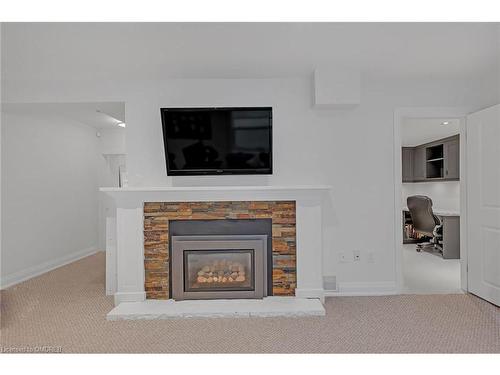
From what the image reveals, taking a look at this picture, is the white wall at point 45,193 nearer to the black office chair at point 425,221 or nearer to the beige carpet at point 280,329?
the beige carpet at point 280,329

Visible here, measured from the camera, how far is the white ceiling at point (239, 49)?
2.56 m

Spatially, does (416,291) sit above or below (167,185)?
below

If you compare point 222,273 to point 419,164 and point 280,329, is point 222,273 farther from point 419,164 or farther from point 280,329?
point 419,164

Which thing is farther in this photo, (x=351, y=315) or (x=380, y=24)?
(x=351, y=315)

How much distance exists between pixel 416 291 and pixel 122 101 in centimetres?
362

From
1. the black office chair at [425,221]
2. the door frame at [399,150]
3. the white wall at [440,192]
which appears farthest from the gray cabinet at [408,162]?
the door frame at [399,150]

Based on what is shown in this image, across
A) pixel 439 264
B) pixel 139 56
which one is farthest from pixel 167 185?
pixel 439 264

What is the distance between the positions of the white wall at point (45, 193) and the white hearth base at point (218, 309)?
1902 mm

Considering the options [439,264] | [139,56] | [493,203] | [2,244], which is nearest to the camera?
[139,56]

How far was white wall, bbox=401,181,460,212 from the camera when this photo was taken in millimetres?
6453

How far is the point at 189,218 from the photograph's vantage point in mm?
3365

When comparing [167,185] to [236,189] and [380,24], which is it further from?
[380,24]

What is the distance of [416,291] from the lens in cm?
370

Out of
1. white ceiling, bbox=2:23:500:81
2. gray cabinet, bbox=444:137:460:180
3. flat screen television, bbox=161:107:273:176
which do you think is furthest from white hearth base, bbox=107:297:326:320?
gray cabinet, bbox=444:137:460:180
